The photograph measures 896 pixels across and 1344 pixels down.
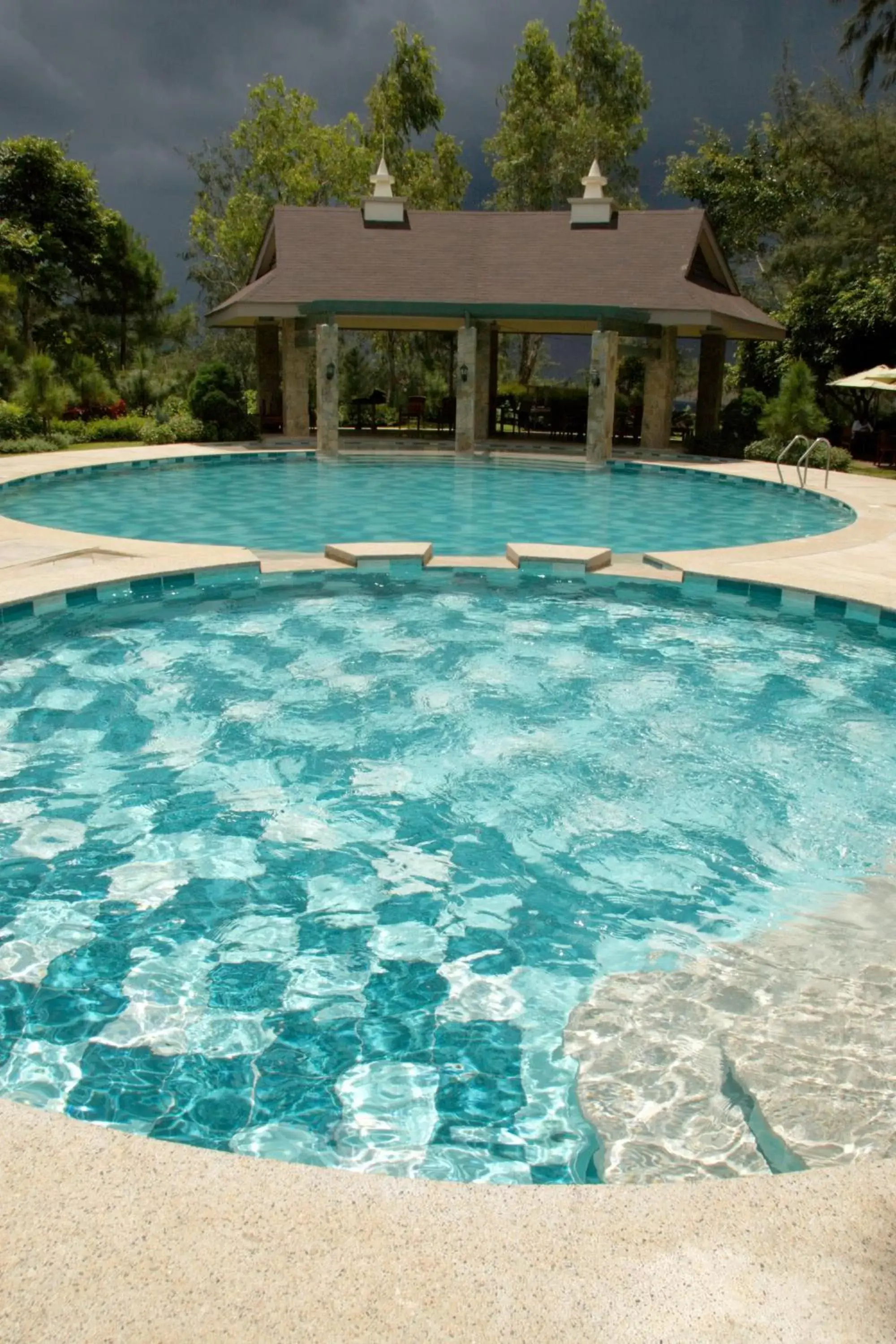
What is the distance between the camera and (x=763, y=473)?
21.0 meters

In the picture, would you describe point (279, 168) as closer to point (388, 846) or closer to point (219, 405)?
point (219, 405)

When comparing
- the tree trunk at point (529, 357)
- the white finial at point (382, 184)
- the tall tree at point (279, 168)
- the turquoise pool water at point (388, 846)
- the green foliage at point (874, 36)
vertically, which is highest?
the green foliage at point (874, 36)

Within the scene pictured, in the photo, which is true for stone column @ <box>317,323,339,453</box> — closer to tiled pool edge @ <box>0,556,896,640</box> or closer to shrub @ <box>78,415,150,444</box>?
shrub @ <box>78,415,150,444</box>

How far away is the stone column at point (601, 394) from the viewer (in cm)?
2305

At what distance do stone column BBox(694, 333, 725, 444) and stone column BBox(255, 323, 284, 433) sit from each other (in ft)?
36.8

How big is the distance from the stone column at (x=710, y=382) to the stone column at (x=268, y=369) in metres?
11.2

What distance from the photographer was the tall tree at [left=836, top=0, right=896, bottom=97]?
36906mm

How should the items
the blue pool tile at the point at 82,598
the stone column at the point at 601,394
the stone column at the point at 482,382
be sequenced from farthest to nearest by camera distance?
the stone column at the point at 482,382 → the stone column at the point at 601,394 → the blue pool tile at the point at 82,598

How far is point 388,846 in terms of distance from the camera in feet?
18.4

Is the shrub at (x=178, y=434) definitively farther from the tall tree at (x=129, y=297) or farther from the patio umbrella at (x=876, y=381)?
the tall tree at (x=129, y=297)

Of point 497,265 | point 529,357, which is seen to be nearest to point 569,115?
point 529,357

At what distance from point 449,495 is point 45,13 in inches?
1917

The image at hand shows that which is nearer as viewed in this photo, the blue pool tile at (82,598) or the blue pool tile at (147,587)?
the blue pool tile at (82,598)

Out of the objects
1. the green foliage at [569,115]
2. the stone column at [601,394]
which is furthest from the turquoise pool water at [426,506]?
the green foliage at [569,115]
